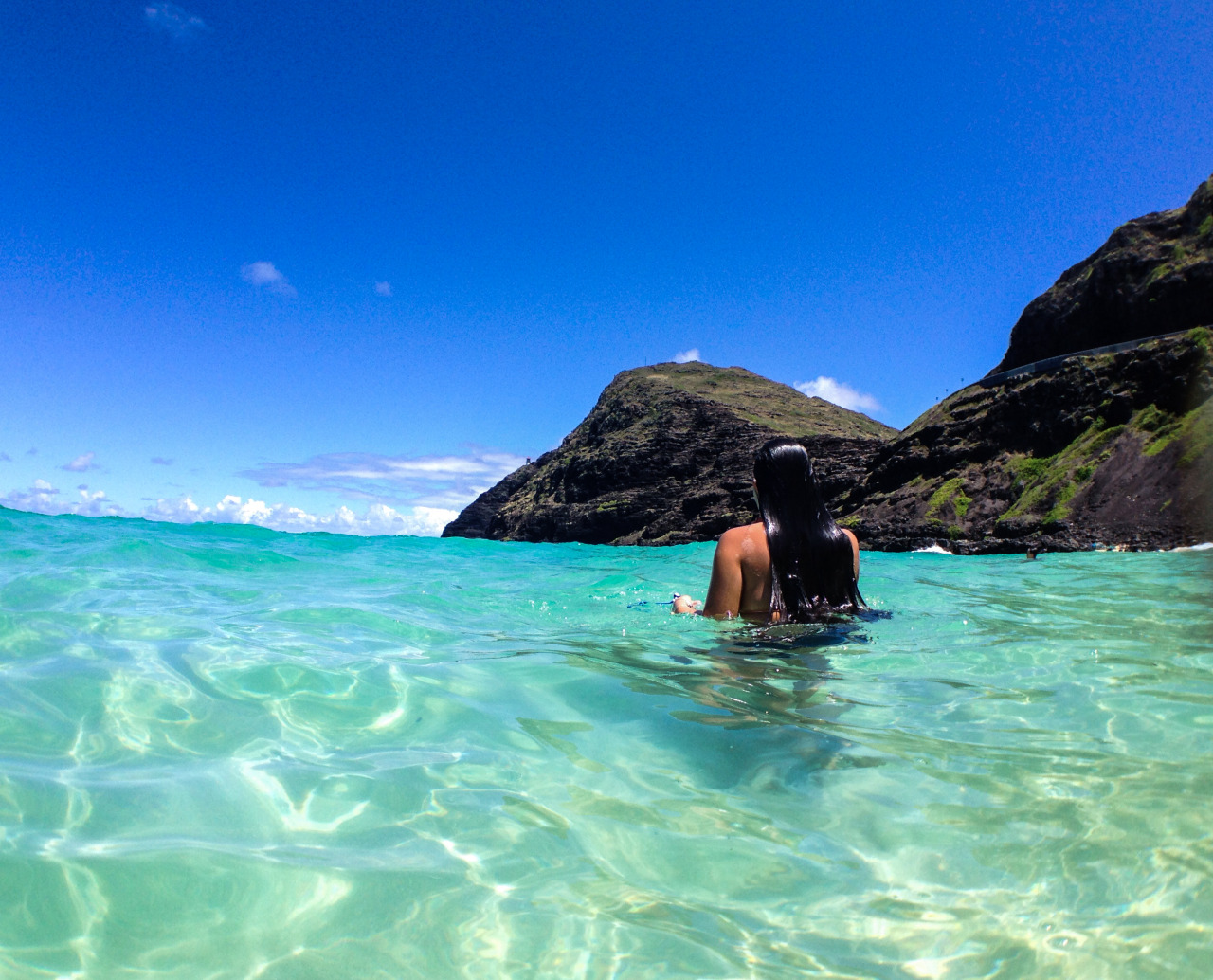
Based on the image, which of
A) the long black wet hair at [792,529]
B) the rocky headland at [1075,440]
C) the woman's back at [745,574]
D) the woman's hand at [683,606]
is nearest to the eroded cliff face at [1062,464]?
the rocky headland at [1075,440]

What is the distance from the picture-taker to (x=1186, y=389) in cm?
3494

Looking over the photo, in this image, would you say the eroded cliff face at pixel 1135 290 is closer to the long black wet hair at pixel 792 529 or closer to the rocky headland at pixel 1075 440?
the rocky headland at pixel 1075 440

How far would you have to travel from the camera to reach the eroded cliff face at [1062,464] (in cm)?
3019

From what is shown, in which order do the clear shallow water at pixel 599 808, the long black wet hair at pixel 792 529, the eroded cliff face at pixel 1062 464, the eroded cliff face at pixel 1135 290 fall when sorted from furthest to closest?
the eroded cliff face at pixel 1135 290, the eroded cliff face at pixel 1062 464, the long black wet hair at pixel 792 529, the clear shallow water at pixel 599 808

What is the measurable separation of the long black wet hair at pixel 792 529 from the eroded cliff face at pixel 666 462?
58369mm

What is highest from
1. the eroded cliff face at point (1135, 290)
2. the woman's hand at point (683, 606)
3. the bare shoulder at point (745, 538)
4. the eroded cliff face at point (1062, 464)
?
the eroded cliff face at point (1135, 290)

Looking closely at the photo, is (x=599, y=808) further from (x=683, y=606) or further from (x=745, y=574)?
(x=683, y=606)

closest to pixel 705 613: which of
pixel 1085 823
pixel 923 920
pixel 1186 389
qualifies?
pixel 1085 823

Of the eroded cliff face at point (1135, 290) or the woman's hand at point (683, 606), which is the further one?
the eroded cliff face at point (1135, 290)

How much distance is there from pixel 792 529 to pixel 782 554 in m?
0.18

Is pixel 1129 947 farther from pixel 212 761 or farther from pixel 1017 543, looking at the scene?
pixel 1017 543

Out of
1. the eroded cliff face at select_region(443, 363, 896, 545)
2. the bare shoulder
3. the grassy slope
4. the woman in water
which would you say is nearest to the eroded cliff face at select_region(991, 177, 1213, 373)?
the eroded cliff face at select_region(443, 363, 896, 545)

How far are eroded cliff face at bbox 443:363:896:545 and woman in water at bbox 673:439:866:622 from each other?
58318 millimetres

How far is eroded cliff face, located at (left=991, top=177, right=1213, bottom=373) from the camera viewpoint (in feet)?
137
